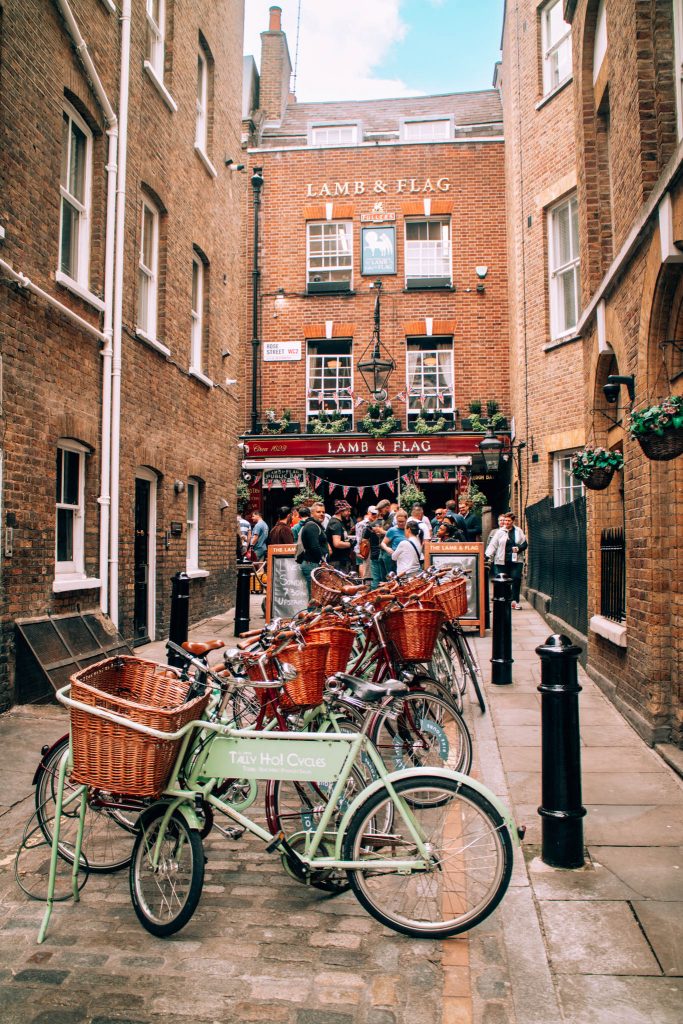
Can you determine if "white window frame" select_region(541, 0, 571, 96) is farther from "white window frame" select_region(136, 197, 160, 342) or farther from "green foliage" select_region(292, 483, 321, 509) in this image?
"green foliage" select_region(292, 483, 321, 509)

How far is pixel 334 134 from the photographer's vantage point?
879 inches

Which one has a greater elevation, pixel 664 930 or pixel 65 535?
pixel 65 535

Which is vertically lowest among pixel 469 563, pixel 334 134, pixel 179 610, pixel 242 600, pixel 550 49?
pixel 242 600

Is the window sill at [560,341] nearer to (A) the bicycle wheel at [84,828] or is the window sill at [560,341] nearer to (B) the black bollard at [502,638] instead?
(B) the black bollard at [502,638]

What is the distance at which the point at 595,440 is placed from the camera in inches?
326

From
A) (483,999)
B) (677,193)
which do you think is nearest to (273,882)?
(483,999)

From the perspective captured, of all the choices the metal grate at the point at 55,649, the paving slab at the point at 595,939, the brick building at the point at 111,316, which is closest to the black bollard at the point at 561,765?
the paving slab at the point at 595,939

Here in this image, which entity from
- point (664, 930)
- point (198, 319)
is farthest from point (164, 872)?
point (198, 319)

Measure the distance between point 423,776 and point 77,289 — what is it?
23.1ft

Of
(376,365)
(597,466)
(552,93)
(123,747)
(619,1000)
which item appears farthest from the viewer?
(376,365)

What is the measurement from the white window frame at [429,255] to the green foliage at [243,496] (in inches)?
268

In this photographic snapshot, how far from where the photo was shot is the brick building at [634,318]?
5746 mm

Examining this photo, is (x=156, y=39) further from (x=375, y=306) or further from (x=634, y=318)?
(x=375, y=306)

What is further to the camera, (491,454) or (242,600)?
(491,454)
